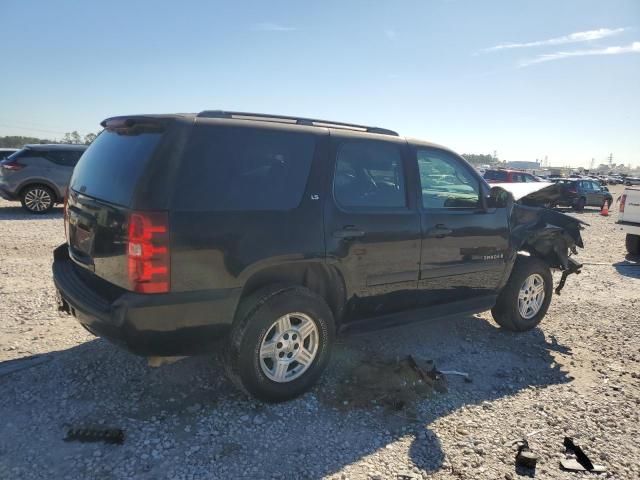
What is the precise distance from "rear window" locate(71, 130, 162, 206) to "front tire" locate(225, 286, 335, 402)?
1.09 metres

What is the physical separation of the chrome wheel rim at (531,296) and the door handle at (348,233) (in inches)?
97.2

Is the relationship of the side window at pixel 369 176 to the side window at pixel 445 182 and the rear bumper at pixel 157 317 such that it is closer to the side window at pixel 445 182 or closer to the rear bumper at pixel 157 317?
the side window at pixel 445 182

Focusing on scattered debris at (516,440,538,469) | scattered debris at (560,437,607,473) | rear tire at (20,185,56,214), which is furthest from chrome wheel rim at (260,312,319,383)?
rear tire at (20,185,56,214)

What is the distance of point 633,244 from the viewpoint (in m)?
10.2

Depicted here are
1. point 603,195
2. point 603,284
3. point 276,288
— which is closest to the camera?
point 276,288

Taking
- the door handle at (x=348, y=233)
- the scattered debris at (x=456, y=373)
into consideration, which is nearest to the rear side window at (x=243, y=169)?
the door handle at (x=348, y=233)

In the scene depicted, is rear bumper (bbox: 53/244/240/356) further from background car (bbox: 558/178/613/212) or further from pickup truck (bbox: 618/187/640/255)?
background car (bbox: 558/178/613/212)

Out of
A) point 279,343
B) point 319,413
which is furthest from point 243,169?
point 319,413

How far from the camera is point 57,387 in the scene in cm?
343

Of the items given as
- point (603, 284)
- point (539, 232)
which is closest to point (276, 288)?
point (539, 232)

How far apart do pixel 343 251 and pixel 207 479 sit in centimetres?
173

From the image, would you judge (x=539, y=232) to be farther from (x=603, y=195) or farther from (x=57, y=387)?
(x=603, y=195)

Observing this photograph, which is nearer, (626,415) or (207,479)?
(207,479)

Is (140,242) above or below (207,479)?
above
